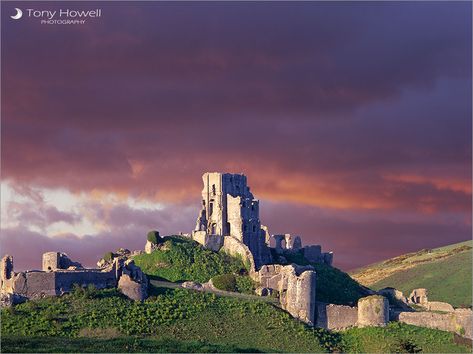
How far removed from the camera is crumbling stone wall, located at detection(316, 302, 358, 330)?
107062 mm

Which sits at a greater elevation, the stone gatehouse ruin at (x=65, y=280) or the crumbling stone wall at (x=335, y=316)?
the stone gatehouse ruin at (x=65, y=280)

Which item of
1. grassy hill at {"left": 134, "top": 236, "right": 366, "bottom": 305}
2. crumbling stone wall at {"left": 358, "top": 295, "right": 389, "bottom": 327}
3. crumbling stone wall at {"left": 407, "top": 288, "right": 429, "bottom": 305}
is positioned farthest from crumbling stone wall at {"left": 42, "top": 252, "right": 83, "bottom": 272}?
crumbling stone wall at {"left": 407, "top": 288, "right": 429, "bottom": 305}

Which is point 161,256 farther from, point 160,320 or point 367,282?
point 367,282

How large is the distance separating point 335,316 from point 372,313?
339 centimetres

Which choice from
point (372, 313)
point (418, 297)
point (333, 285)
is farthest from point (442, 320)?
point (418, 297)

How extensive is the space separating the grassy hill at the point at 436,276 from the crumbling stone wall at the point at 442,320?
41.5m

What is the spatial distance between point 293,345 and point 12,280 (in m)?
24.5

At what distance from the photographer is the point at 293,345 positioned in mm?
99062

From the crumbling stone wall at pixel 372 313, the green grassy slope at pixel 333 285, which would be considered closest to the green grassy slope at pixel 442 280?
the green grassy slope at pixel 333 285

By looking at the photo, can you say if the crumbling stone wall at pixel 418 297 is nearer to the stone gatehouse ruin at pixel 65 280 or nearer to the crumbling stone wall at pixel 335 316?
the crumbling stone wall at pixel 335 316

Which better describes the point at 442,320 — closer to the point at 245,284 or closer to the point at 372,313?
the point at 372,313

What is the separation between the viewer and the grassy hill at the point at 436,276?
164m

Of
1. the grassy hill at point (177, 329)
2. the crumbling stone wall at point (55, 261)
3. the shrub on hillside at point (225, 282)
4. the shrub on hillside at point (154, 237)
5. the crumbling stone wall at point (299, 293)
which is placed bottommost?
the grassy hill at point (177, 329)

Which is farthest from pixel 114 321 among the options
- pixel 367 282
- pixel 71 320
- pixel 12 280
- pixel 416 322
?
pixel 367 282
